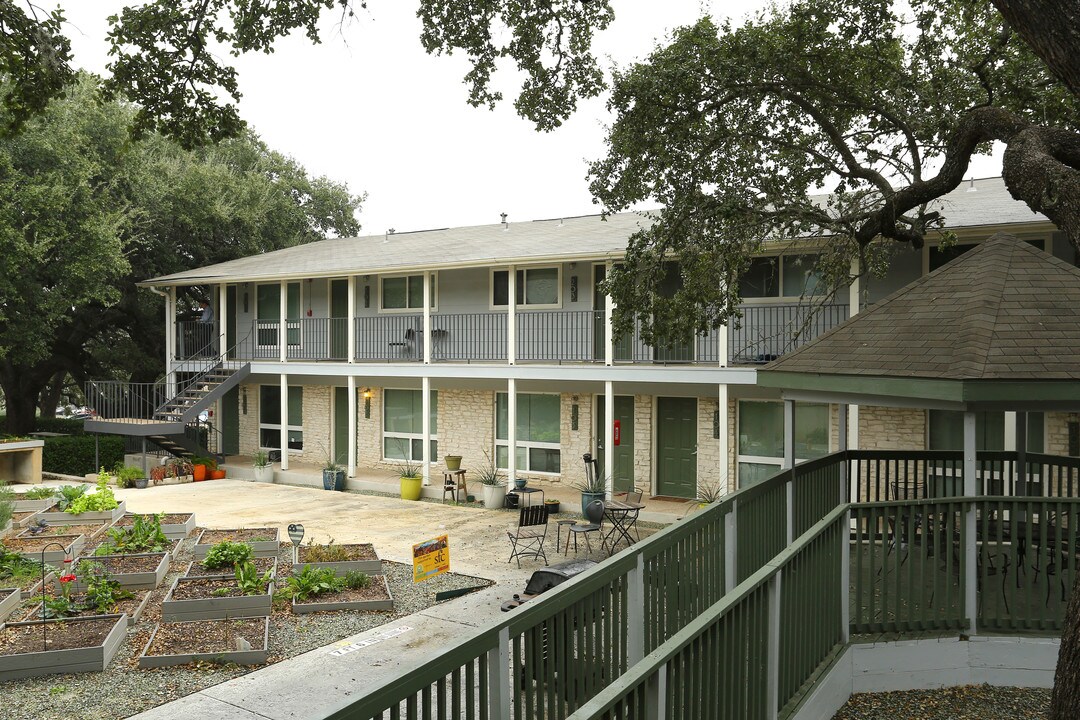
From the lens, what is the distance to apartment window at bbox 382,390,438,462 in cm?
2080

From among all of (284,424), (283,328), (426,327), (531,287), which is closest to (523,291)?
(531,287)

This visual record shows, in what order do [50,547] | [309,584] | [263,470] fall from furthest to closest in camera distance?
[263,470], [50,547], [309,584]

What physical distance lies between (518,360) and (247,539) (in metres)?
7.30

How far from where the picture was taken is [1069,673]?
15.4 feet

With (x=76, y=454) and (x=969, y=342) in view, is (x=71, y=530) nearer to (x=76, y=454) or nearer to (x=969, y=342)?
(x=76, y=454)

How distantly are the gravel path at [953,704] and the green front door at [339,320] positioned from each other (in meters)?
17.1

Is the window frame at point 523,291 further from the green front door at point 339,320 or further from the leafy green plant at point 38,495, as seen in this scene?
the leafy green plant at point 38,495

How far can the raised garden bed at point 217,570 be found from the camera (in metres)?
10.6

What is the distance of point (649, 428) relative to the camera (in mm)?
17516

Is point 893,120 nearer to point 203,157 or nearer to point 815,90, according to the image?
point 815,90

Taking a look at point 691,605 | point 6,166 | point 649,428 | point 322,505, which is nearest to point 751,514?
point 691,605

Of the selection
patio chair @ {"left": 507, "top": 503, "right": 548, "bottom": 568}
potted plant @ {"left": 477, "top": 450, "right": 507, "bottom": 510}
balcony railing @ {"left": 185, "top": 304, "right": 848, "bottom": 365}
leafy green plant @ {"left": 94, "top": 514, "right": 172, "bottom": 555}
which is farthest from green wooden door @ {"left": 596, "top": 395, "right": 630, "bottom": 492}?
leafy green plant @ {"left": 94, "top": 514, "right": 172, "bottom": 555}

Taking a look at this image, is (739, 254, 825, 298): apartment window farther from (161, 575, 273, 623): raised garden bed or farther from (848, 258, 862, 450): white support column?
(161, 575, 273, 623): raised garden bed

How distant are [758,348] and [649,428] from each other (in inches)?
127
